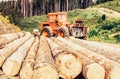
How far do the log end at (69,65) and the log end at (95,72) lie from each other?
32 centimetres

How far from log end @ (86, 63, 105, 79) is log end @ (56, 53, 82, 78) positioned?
12.7 inches

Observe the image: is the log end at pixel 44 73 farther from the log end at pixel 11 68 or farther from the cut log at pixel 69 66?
the log end at pixel 11 68

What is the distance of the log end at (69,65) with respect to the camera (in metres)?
7.22

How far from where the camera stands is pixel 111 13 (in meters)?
51.1

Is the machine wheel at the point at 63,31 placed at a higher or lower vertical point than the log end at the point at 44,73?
lower

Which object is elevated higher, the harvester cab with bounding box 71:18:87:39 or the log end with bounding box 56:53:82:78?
the log end with bounding box 56:53:82:78

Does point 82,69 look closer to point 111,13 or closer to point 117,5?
point 111,13

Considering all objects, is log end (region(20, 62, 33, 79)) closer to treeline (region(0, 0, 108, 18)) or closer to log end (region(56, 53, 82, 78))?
log end (region(56, 53, 82, 78))

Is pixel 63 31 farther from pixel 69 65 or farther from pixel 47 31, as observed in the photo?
pixel 69 65

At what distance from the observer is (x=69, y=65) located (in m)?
7.25

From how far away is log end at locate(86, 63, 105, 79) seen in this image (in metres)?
6.96

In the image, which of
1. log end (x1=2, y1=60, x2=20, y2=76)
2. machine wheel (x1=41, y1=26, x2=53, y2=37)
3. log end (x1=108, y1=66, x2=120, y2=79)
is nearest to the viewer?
log end (x1=108, y1=66, x2=120, y2=79)

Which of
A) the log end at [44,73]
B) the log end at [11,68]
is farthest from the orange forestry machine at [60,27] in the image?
the log end at [44,73]

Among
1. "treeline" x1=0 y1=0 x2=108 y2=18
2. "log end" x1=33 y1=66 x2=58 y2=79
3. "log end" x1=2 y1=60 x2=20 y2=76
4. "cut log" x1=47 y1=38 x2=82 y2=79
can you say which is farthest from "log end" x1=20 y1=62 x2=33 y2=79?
"treeline" x1=0 y1=0 x2=108 y2=18
